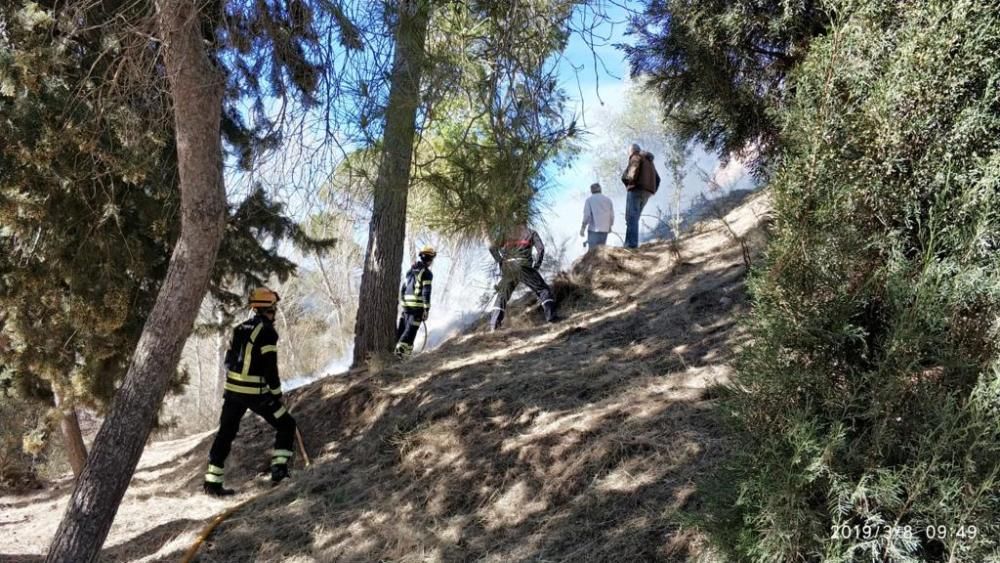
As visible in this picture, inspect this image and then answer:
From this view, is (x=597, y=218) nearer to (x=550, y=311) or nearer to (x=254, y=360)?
(x=550, y=311)

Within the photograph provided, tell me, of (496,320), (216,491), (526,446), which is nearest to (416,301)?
(496,320)

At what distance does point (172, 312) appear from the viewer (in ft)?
18.2

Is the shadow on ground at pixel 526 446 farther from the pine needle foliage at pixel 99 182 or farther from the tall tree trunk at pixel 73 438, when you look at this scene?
the tall tree trunk at pixel 73 438

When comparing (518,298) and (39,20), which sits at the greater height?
(39,20)

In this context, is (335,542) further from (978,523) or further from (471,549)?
(978,523)

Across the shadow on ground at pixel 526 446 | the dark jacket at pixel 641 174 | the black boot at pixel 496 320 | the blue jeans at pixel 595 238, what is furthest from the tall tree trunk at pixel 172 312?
the blue jeans at pixel 595 238

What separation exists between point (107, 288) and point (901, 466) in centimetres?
710

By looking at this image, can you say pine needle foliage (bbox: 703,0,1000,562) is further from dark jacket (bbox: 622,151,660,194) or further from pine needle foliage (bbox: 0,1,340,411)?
dark jacket (bbox: 622,151,660,194)

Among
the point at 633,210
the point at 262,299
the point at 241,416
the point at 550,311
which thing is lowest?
the point at 550,311

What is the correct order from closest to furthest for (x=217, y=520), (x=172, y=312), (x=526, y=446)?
(x=172, y=312)
(x=526, y=446)
(x=217, y=520)

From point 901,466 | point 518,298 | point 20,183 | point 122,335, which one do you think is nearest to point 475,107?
point 901,466

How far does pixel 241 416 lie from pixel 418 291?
3200 millimetres

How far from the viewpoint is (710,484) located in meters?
3.59

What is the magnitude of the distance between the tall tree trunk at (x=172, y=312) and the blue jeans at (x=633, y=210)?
6.98 meters
